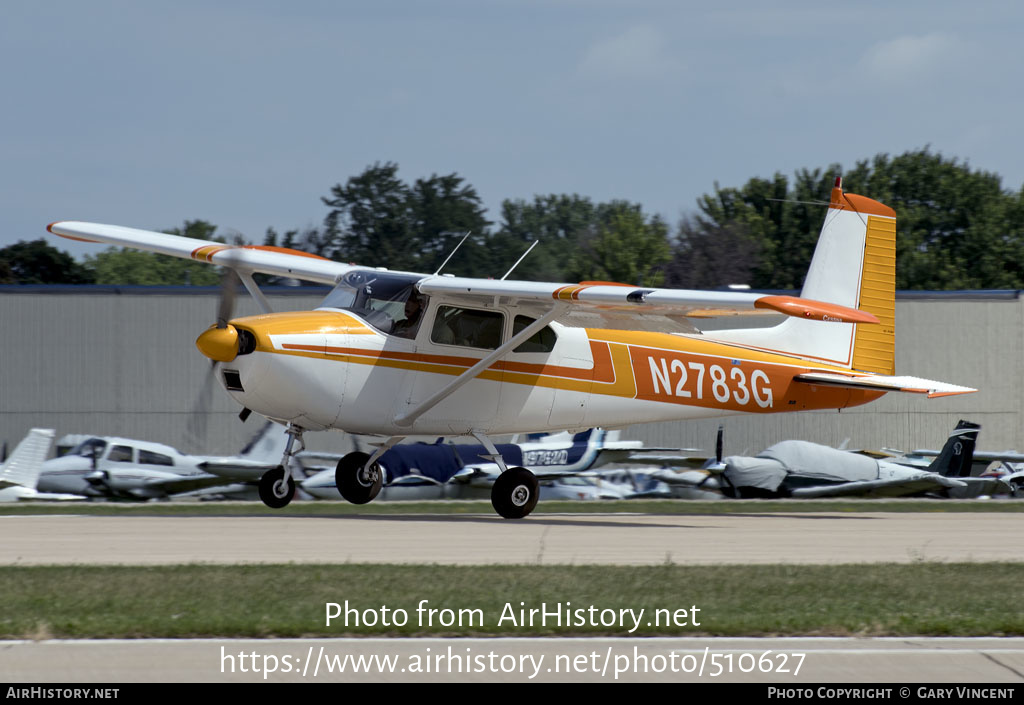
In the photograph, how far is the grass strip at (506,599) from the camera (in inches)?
284

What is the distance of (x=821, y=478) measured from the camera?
76.8ft

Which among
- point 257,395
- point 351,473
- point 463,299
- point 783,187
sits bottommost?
point 351,473

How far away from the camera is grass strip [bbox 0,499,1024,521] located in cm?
1786

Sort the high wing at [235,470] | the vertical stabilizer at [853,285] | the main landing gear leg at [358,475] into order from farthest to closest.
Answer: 1. the high wing at [235,470]
2. the vertical stabilizer at [853,285]
3. the main landing gear leg at [358,475]

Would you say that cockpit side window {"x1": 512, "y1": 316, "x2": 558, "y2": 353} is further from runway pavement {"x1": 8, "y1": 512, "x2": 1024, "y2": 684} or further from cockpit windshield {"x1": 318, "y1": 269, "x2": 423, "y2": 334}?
runway pavement {"x1": 8, "y1": 512, "x2": 1024, "y2": 684}

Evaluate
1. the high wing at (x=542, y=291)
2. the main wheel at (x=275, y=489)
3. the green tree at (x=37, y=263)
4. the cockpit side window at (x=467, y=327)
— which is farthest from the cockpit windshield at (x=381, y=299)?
the green tree at (x=37, y=263)

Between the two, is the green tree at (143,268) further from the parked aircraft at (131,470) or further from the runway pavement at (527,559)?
the runway pavement at (527,559)

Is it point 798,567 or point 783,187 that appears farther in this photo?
point 783,187

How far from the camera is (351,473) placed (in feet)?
53.2

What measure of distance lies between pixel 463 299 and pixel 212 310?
51.4 ft

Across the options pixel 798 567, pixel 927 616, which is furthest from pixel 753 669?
pixel 798 567

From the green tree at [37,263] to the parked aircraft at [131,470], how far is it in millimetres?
38522

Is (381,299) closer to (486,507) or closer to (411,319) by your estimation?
(411,319)
